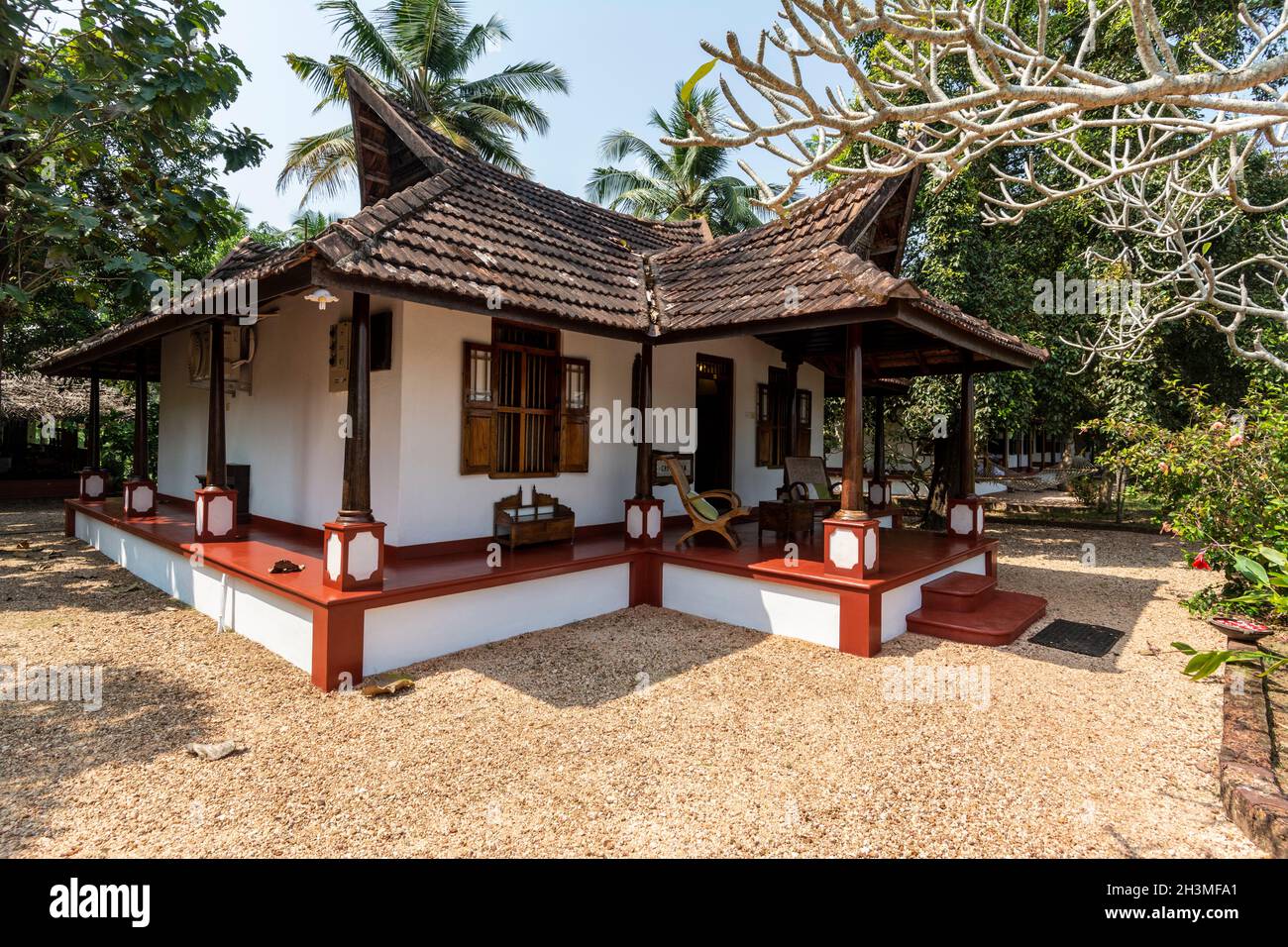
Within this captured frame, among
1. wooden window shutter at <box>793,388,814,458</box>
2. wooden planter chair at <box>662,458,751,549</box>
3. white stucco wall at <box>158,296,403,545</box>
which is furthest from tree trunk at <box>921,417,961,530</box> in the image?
white stucco wall at <box>158,296,403,545</box>

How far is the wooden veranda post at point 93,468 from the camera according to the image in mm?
10930

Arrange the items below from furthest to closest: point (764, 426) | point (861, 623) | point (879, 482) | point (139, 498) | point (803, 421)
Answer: point (879, 482), point (803, 421), point (764, 426), point (139, 498), point (861, 623)

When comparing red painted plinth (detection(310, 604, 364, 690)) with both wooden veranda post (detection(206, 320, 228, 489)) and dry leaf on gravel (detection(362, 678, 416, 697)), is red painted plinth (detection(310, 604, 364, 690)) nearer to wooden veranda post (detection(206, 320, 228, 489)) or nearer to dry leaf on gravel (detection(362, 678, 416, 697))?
dry leaf on gravel (detection(362, 678, 416, 697))

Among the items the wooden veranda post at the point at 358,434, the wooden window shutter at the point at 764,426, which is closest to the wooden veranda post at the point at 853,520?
the wooden window shutter at the point at 764,426

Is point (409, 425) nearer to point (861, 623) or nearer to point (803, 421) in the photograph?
point (861, 623)

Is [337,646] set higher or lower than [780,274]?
lower

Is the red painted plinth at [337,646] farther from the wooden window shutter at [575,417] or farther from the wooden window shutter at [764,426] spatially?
the wooden window shutter at [764,426]

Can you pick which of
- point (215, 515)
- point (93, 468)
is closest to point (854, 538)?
point (215, 515)

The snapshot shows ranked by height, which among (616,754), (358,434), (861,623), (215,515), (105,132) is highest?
(105,132)

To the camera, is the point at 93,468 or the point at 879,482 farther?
the point at 879,482

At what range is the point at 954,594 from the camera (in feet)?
21.6

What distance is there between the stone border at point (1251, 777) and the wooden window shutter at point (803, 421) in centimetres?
675

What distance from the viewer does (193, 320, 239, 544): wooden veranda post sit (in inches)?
265

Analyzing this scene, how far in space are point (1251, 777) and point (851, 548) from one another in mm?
2961
